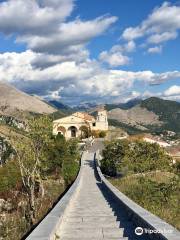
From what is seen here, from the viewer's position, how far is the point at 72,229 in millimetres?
10180

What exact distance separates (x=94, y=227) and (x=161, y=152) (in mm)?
36409

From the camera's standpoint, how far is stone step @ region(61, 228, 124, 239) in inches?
363

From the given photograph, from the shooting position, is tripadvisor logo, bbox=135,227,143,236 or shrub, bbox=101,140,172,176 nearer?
tripadvisor logo, bbox=135,227,143,236

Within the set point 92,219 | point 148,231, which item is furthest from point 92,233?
point 92,219

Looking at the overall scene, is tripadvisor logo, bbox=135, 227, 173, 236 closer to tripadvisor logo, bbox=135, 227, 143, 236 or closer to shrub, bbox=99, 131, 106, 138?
tripadvisor logo, bbox=135, 227, 143, 236

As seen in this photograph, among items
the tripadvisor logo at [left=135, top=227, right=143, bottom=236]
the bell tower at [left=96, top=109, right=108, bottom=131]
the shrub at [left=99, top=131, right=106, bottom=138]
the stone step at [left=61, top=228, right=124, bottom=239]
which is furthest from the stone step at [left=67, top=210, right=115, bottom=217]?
the bell tower at [left=96, top=109, right=108, bottom=131]

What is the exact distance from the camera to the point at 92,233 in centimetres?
952

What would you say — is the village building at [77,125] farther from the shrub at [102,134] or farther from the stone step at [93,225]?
the stone step at [93,225]

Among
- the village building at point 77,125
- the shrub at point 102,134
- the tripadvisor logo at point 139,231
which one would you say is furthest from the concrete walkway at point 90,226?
the village building at point 77,125

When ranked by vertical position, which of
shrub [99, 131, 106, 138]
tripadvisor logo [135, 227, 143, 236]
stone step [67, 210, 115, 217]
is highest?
shrub [99, 131, 106, 138]

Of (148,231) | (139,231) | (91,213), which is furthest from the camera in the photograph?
(91,213)

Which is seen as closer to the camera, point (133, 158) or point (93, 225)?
point (93, 225)

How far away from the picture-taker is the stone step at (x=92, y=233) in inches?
363

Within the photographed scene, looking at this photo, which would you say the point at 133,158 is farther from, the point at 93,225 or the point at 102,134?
the point at 102,134
